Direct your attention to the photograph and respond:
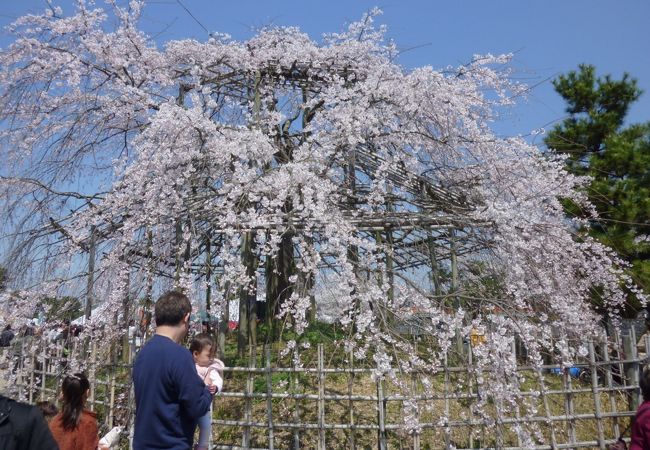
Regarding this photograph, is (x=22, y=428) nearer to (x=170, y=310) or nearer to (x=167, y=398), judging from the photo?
(x=167, y=398)

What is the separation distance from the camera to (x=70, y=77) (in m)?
5.93

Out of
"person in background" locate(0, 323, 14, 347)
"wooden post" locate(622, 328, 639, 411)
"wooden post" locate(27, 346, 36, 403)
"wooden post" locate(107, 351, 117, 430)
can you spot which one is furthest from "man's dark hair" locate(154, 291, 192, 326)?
"wooden post" locate(27, 346, 36, 403)

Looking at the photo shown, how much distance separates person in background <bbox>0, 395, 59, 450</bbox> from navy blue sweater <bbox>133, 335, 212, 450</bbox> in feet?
2.34

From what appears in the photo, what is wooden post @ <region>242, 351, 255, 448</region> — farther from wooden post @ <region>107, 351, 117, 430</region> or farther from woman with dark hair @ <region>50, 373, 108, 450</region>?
woman with dark hair @ <region>50, 373, 108, 450</region>

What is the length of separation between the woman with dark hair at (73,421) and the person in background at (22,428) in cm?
129

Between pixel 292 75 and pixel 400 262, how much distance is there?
10.2ft

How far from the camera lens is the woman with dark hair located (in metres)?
2.78

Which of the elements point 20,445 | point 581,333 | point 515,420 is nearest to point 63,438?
point 20,445

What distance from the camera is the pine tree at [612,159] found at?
863 centimetres

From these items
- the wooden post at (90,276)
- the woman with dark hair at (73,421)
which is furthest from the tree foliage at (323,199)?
the woman with dark hair at (73,421)

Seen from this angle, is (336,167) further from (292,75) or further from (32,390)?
(32,390)

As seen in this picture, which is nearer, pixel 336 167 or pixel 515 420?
pixel 515 420

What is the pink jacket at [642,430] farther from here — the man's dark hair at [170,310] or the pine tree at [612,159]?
the pine tree at [612,159]

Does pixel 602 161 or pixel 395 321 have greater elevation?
pixel 602 161
